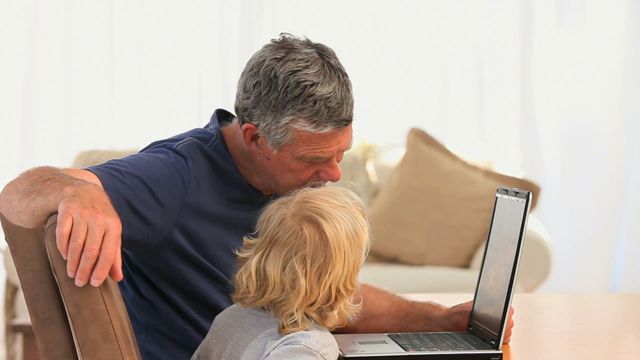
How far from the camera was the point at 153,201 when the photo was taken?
1.60m

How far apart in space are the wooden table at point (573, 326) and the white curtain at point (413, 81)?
2.85 metres

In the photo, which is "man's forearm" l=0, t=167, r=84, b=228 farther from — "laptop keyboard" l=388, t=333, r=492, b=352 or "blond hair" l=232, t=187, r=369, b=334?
"laptop keyboard" l=388, t=333, r=492, b=352

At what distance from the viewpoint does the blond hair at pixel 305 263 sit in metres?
1.32

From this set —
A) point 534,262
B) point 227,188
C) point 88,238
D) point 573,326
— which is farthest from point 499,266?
point 534,262

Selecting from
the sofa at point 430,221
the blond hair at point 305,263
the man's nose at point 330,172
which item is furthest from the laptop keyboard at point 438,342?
the sofa at point 430,221

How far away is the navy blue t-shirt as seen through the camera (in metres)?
1.72

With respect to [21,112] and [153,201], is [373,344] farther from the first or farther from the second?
[21,112]

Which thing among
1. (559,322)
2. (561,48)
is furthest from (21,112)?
(559,322)

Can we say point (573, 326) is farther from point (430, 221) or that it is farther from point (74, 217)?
point (430, 221)

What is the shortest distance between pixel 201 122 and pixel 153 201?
10.9ft

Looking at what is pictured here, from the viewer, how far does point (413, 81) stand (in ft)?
16.5

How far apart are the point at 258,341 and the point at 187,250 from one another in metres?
0.47

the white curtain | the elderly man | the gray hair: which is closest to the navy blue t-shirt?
the elderly man

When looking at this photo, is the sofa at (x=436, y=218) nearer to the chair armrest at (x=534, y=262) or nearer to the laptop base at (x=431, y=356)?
the chair armrest at (x=534, y=262)
